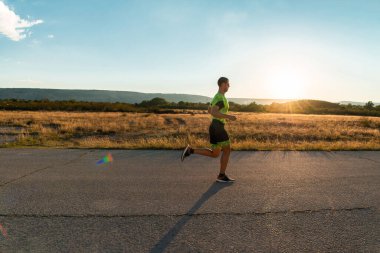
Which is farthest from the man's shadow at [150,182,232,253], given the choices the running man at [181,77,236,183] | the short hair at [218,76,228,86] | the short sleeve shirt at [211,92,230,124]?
the short hair at [218,76,228,86]

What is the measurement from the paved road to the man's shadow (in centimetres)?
2

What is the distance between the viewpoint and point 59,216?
4070 mm

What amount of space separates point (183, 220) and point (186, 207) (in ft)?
1.59

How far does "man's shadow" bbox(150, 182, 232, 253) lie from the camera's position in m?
3.25

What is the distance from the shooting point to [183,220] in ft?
13.1

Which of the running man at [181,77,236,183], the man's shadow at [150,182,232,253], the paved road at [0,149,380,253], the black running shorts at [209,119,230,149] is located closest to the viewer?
the man's shadow at [150,182,232,253]

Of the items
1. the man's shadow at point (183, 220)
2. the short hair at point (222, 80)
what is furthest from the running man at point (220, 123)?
the man's shadow at point (183, 220)

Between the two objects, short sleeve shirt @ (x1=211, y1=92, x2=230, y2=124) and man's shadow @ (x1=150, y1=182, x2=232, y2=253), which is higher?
short sleeve shirt @ (x1=211, y1=92, x2=230, y2=124)

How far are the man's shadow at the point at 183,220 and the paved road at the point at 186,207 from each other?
0.05ft

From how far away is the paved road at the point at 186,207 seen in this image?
11.0 feet

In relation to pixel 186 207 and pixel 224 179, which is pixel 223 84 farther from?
pixel 186 207

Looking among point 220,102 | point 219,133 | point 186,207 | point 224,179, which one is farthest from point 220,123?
point 186,207

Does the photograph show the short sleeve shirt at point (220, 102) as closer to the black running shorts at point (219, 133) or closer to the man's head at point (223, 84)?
the man's head at point (223, 84)

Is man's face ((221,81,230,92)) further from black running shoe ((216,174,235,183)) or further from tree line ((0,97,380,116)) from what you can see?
tree line ((0,97,380,116))
